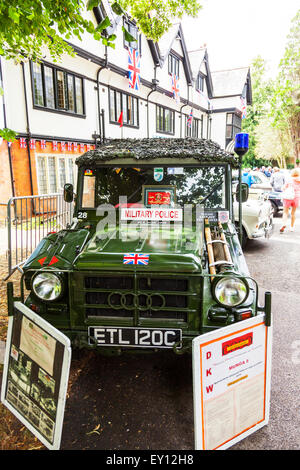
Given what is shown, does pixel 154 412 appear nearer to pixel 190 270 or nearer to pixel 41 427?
pixel 41 427

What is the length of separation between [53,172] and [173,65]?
528 inches

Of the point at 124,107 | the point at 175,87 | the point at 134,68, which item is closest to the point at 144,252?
the point at 124,107

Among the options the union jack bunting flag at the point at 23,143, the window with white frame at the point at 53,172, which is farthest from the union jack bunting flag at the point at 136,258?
the window with white frame at the point at 53,172

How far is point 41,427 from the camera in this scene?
244cm

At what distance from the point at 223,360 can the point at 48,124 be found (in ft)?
40.3

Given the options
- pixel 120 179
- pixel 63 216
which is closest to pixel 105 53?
pixel 63 216

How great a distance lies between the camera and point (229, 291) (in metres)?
2.79

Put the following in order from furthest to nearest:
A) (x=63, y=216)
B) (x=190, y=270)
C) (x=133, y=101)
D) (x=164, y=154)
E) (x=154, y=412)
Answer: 1. (x=133, y=101)
2. (x=63, y=216)
3. (x=164, y=154)
4. (x=154, y=412)
5. (x=190, y=270)

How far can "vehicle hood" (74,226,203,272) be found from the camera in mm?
2783

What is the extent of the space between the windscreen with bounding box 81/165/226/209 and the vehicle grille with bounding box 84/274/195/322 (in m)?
1.42

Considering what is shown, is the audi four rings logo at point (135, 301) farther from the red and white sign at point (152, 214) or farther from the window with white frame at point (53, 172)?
the window with white frame at point (53, 172)

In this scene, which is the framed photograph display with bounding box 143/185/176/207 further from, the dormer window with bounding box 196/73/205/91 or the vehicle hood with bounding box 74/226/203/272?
the dormer window with bounding box 196/73/205/91

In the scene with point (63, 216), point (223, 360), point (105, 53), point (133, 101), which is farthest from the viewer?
point (133, 101)

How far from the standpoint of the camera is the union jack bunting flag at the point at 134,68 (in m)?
15.9
